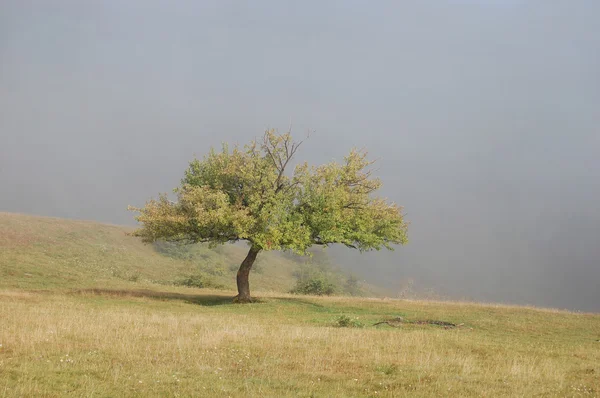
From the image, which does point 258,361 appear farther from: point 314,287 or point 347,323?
point 314,287

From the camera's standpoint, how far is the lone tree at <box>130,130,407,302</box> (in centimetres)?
3416

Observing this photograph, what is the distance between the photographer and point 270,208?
35.0 metres

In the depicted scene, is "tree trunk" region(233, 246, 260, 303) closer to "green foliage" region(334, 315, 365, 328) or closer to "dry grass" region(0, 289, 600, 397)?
"green foliage" region(334, 315, 365, 328)

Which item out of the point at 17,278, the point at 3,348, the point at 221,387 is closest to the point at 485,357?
the point at 221,387

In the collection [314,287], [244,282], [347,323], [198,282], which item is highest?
[244,282]

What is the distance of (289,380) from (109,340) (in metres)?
7.18

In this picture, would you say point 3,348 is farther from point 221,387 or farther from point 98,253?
point 98,253

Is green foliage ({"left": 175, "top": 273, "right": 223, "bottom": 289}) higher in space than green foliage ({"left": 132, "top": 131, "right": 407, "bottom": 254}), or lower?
lower

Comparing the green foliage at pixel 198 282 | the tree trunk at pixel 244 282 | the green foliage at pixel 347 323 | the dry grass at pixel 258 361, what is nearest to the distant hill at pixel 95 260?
the green foliage at pixel 198 282

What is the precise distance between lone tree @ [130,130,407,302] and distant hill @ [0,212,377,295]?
536 inches

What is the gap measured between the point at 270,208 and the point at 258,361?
21.7 m

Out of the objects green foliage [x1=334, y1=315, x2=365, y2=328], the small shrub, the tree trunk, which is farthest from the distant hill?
green foliage [x1=334, y1=315, x2=365, y2=328]

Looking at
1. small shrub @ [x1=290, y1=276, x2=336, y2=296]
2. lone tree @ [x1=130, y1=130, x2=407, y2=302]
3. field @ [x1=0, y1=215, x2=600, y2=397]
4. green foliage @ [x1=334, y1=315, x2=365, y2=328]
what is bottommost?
small shrub @ [x1=290, y1=276, x2=336, y2=296]

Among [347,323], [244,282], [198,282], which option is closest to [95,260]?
[198,282]
